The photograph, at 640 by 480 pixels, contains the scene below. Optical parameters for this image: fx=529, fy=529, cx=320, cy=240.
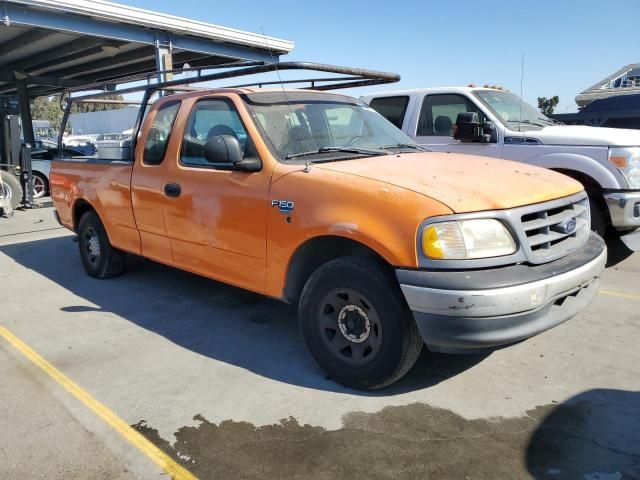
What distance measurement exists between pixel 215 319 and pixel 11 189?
28.9ft

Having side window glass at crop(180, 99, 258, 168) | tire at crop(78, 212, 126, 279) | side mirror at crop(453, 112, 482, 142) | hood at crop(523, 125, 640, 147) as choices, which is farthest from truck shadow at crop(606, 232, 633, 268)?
tire at crop(78, 212, 126, 279)

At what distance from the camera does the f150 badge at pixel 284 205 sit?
3418 mm

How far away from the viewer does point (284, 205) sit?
3.46 metres

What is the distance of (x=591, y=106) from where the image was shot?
10273mm

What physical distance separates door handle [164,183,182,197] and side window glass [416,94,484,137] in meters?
3.83

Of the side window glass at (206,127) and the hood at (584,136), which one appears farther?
the hood at (584,136)

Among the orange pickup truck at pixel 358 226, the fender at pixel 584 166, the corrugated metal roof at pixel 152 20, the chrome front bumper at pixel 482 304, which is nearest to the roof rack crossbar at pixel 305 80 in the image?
the orange pickup truck at pixel 358 226

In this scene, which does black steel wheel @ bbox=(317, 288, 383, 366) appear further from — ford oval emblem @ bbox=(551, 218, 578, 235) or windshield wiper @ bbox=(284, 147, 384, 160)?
ford oval emblem @ bbox=(551, 218, 578, 235)

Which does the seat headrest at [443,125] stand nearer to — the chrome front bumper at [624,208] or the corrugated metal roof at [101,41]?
the chrome front bumper at [624,208]

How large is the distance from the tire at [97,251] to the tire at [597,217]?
16.7ft

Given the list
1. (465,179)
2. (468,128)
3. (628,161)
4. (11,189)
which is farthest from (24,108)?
(465,179)

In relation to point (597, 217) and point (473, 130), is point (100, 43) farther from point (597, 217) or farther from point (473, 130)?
point (597, 217)

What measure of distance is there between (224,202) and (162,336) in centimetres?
125

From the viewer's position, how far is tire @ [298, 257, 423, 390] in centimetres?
297
